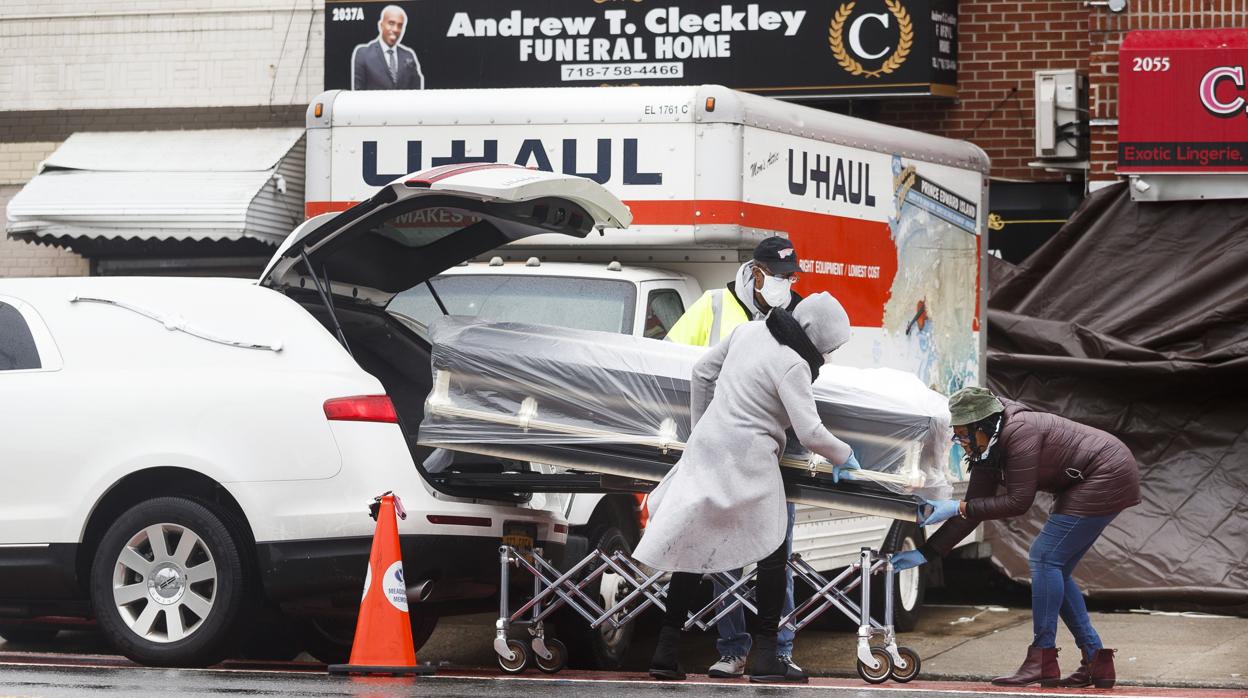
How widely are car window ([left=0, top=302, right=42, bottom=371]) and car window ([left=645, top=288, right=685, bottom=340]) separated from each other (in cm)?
284

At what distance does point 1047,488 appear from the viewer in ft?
Result: 26.2

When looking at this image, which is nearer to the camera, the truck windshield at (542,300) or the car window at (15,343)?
the car window at (15,343)

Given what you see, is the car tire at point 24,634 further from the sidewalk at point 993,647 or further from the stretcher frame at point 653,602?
the stretcher frame at point 653,602

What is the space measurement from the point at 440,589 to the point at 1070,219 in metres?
6.93

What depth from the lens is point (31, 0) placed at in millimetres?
16859

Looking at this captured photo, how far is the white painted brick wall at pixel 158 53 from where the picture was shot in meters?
16.2

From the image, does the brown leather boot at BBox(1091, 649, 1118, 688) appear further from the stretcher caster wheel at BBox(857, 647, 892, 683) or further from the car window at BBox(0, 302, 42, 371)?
the car window at BBox(0, 302, 42, 371)

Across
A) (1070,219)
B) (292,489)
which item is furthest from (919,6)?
(292,489)

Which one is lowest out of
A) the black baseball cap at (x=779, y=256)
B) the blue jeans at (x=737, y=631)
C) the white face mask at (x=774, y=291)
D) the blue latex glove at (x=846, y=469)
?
the blue jeans at (x=737, y=631)

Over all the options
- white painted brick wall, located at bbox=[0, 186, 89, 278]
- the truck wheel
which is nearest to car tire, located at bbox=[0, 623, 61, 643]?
the truck wheel

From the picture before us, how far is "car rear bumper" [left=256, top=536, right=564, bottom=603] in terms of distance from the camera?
24.5 ft

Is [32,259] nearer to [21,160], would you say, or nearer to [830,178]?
[21,160]

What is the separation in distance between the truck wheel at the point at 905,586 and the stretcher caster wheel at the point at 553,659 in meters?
3.26

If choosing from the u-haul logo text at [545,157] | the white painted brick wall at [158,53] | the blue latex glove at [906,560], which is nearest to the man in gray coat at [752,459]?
the blue latex glove at [906,560]
